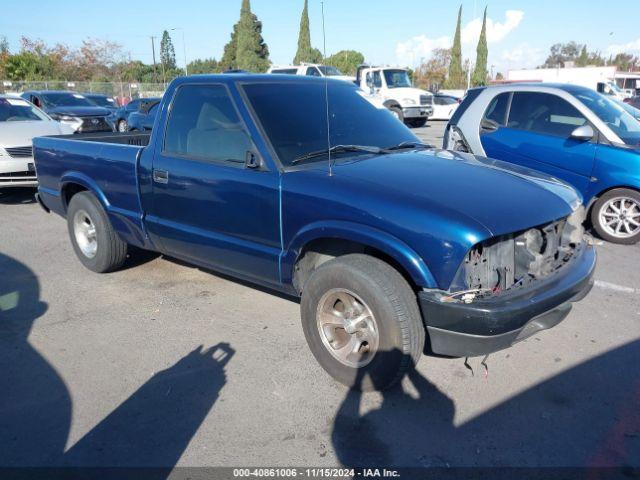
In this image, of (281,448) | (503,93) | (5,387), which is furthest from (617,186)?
(5,387)

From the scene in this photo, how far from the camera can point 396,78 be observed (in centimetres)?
2122

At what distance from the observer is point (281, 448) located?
2730 millimetres

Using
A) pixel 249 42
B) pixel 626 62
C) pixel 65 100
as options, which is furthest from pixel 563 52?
pixel 65 100

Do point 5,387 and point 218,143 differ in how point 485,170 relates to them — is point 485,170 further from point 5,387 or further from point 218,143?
point 5,387

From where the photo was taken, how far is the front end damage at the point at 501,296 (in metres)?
2.77

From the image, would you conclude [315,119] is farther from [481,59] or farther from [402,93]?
[481,59]

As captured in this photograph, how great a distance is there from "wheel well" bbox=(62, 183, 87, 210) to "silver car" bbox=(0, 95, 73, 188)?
286cm

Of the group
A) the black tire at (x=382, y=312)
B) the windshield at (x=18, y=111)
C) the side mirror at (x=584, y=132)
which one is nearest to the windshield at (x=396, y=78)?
the windshield at (x=18, y=111)

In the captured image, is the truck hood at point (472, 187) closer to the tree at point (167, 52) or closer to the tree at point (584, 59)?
the tree at point (167, 52)

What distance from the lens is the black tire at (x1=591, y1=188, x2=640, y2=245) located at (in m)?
5.90

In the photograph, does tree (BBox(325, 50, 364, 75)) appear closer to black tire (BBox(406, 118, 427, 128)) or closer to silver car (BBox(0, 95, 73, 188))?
black tire (BBox(406, 118, 427, 128))

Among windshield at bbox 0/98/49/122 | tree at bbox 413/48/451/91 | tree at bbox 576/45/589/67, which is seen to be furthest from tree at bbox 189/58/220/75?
windshield at bbox 0/98/49/122

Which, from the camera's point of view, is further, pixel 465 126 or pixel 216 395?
pixel 465 126

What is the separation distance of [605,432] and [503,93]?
204 inches
